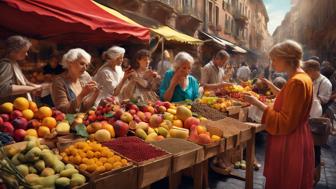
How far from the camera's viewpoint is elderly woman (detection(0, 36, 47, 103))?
3268 mm

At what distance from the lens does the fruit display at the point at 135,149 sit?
2079 mm

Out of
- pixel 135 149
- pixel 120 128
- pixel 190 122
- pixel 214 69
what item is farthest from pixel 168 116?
pixel 214 69

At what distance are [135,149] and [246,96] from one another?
1.28 metres

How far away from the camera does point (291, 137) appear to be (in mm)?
2715

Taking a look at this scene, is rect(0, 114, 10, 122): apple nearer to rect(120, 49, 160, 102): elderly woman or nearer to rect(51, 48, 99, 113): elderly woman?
rect(51, 48, 99, 113): elderly woman

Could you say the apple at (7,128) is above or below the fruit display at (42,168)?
above

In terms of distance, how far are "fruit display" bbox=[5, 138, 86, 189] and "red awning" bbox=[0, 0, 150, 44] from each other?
8.62ft

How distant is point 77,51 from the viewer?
10.9 feet

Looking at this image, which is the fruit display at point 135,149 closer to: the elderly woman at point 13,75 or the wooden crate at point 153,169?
the wooden crate at point 153,169

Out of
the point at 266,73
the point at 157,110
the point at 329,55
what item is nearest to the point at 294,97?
the point at 157,110

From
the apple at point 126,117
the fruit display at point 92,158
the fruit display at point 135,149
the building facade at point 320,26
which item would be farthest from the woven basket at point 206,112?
the building facade at point 320,26

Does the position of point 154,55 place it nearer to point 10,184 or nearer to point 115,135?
point 115,135

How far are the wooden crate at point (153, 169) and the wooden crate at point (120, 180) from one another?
0.13 ft

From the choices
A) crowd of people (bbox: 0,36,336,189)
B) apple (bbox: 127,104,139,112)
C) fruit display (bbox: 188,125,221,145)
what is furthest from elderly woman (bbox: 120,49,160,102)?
fruit display (bbox: 188,125,221,145)
